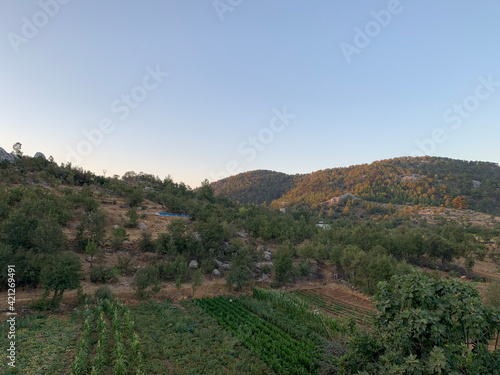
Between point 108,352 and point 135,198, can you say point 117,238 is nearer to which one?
point 135,198

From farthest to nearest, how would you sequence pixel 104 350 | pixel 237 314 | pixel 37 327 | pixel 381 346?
pixel 237 314
pixel 37 327
pixel 104 350
pixel 381 346

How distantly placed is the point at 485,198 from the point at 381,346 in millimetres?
127001

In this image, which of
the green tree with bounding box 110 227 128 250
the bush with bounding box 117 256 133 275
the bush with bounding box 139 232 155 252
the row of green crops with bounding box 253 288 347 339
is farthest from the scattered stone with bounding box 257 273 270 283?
the green tree with bounding box 110 227 128 250

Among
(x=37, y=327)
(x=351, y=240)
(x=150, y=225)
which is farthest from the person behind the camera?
(x=351, y=240)

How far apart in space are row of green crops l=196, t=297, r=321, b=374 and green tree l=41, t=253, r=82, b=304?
34.6ft

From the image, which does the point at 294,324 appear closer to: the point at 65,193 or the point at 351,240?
the point at 351,240

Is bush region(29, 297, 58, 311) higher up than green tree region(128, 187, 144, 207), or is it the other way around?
green tree region(128, 187, 144, 207)

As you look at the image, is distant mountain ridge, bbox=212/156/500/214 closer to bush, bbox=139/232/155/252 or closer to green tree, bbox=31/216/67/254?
bush, bbox=139/232/155/252

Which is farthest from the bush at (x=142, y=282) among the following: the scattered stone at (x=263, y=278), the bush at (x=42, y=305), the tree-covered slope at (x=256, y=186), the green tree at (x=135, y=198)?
the tree-covered slope at (x=256, y=186)

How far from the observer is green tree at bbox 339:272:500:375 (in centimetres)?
538

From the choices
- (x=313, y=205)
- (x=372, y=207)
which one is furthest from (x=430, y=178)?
(x=313, y=205)

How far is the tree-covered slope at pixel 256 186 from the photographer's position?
466ft

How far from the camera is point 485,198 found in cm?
9731

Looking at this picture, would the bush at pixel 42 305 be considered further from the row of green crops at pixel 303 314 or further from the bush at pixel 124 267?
the row of green crops at pixel 303 314
